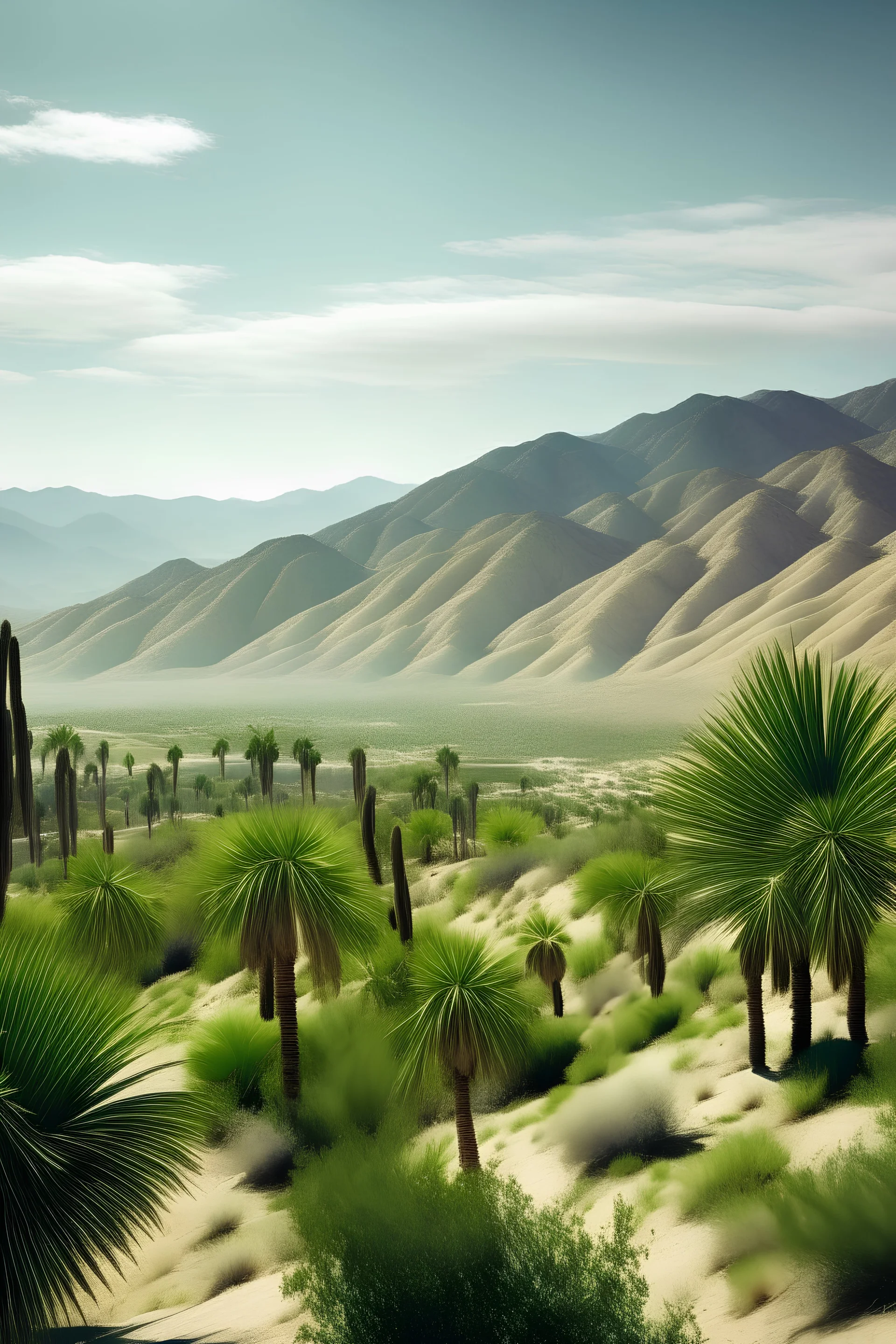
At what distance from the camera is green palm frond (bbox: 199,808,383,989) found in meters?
17.0

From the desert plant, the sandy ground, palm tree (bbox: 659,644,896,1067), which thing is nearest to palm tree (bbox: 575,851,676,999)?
the sandy ground

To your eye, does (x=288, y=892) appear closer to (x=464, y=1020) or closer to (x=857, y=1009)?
(x=464, y=1020)

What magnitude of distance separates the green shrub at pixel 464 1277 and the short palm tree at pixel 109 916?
17424mm

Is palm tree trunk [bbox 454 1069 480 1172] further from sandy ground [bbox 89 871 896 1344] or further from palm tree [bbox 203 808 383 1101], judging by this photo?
palm tree [bbox 203 808 383 1101]

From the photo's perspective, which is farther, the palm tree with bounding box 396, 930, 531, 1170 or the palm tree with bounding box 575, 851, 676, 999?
the palm tree with bounding box 575, 851, 676, 999

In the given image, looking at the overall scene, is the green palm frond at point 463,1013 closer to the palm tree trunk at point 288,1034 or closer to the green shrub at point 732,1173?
the green shrub at point 732,1173

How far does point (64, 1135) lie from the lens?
28.6 ft

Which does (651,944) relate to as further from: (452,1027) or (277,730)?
(277,730)

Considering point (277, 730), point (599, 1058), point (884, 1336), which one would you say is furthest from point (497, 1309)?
point (277, 730)

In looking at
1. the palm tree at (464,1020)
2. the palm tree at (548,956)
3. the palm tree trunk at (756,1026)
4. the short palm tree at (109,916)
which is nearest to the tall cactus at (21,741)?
the palm tree at (464,1020)

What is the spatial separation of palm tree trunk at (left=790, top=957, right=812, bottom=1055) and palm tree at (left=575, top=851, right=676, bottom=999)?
14.5 feet

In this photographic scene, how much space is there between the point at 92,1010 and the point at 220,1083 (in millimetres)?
10197

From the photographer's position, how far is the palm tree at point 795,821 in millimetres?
10914

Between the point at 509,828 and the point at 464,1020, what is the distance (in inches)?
805
